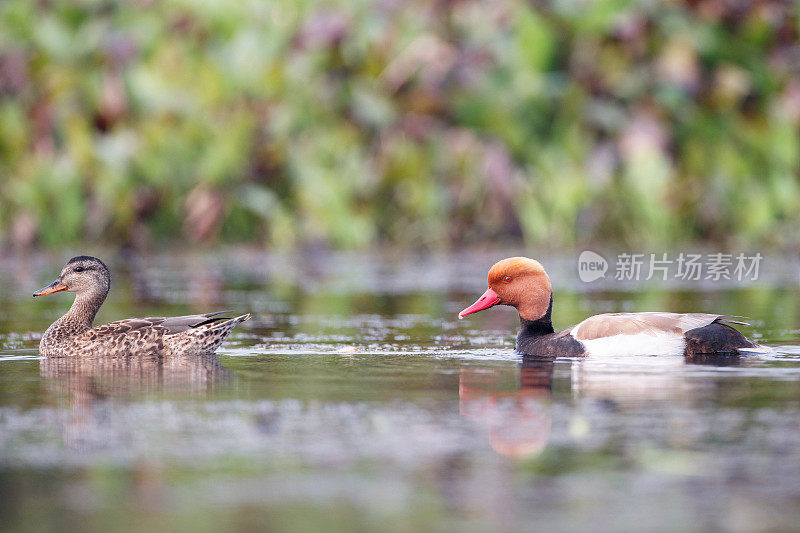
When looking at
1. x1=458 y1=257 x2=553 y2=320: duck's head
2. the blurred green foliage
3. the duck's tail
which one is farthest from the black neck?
the blurred green foliage

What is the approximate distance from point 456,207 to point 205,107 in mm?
3164

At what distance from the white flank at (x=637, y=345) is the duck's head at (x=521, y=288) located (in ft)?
1.93

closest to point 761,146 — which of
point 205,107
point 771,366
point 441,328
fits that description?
point 205,107

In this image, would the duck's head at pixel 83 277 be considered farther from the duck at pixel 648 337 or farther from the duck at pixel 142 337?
the duck at pixel 648 337

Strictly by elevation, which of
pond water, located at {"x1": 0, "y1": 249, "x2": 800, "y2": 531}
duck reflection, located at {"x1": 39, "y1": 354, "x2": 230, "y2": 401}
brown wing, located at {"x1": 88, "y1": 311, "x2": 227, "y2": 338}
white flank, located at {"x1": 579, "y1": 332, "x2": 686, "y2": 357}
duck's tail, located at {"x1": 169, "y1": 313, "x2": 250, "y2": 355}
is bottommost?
pond water, located at {"x1": 0, "y1": 249, "x2": 800, "y2": 531}

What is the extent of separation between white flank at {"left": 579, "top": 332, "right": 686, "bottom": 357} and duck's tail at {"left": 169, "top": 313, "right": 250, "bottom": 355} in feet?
6.76

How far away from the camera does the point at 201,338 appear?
8664mm

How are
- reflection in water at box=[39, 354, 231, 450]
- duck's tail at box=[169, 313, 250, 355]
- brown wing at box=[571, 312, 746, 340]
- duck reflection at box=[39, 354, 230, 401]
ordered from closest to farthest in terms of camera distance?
reflection in water at box=[39, 354, 231, 450], duck reflection at box=[39, 354, 230, 401], brown wing at box=[571, 312, 746, 340], duck's tail at box=[169, 313, 250, 355]

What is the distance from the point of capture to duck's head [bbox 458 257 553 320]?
8789mm

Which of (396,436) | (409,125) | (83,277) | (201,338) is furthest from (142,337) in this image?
(409,125)

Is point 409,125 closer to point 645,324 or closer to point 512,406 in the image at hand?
point 645,324

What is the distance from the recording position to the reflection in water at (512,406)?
555 cm

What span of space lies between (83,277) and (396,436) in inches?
171

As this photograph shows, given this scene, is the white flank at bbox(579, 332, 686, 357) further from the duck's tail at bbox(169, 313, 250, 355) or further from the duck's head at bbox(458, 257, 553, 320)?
the duck's tail at bbox(169, 313, 250, 355)
